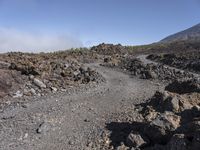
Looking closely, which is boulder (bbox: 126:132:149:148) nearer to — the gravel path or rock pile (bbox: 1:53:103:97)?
the gravel path

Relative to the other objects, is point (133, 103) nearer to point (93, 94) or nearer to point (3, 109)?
point (93, 94)

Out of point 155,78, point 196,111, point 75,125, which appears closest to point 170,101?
point 196,111

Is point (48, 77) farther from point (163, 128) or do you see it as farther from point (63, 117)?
point (163, 128)

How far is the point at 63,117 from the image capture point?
15.6 meters

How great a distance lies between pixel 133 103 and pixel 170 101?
4409 mm

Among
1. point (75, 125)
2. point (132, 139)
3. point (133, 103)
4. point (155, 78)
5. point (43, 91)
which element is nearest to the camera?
point (132, 139)

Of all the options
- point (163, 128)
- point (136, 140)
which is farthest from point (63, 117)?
point (163, 128)

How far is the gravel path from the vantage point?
13.1 metres

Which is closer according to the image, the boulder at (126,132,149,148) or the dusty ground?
the boulder at (126,132,149,148)

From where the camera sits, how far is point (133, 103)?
59.6 ft

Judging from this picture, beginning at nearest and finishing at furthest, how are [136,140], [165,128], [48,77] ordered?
1. [165,128]
2. [136,140]
3. [48,77]

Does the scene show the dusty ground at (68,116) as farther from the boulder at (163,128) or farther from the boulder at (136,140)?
the boulder at (163,128)

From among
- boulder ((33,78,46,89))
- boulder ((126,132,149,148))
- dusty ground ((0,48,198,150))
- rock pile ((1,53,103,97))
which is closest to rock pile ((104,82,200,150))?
boulder ((126,132,149,148))

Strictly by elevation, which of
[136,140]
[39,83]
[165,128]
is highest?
[39,83]
